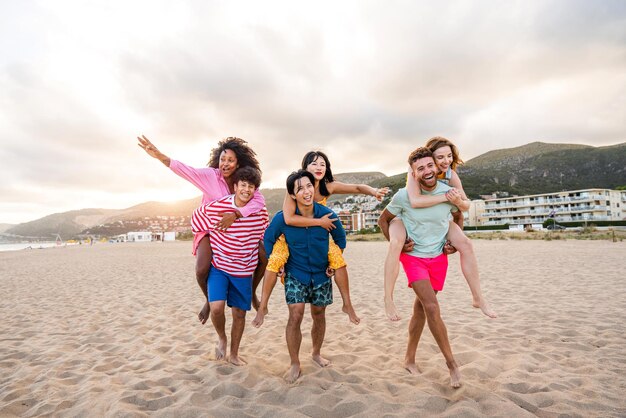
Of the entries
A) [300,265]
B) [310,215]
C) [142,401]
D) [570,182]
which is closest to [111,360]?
[142,401]

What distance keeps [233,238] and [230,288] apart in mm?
587

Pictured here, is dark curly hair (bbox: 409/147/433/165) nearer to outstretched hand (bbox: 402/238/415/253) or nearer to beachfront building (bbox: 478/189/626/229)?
outstretched hand (bbox: 402/238/415/253)

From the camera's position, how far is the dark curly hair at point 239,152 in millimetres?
4152

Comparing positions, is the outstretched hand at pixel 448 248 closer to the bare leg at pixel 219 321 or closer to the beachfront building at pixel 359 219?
the bare leg at pixel 219 321

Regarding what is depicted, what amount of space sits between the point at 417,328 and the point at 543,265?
12.8 m

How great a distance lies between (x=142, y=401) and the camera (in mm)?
3145

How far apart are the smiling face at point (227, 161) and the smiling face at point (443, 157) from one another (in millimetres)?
2193

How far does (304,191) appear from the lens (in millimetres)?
3434

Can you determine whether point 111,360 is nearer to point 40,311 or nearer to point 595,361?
point 40,311

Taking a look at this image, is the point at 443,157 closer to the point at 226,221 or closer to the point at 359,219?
the point at 226,221

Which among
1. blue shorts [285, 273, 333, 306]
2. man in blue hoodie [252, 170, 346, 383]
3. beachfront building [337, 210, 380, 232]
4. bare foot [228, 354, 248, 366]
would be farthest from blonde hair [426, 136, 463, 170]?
beachfront building [337, 210, 380, 232]

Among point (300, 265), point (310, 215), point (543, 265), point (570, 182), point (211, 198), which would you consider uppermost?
point (570, 182)

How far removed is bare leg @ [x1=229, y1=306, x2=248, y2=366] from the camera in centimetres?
396

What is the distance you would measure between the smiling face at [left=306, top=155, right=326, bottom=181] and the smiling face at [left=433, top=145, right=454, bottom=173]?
1.13 meters
